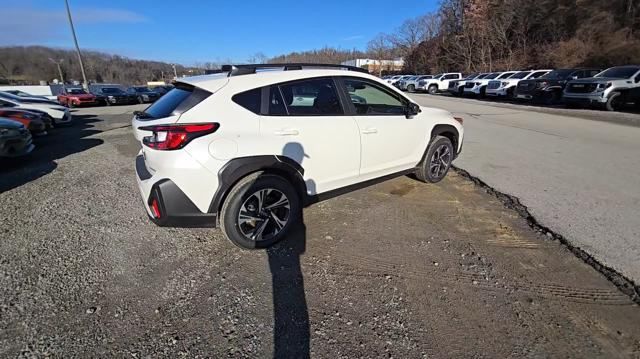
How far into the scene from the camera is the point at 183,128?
106 inches

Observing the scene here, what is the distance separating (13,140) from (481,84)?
26920 mm

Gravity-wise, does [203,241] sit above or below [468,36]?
below

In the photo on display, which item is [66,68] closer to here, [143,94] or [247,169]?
[143,94]

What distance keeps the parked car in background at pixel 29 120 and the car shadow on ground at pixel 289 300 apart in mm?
9726

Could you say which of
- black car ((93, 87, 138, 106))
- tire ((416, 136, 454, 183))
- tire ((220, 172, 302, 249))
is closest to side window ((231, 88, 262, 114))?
tire ((220, 172, 302, 249))

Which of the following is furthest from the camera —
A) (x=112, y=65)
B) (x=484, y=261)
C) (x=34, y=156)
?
(x=112, y=65)

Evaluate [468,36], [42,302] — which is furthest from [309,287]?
[468,36]

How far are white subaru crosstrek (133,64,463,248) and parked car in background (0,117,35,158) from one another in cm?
485

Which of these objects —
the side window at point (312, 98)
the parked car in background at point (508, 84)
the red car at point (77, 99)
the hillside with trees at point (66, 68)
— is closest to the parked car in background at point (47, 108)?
the red car at point (77, 99)

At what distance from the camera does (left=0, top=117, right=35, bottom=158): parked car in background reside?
5.95 m

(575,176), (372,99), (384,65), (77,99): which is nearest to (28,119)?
(372,99)

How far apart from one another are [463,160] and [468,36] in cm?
4618

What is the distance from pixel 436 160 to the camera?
4.92 meters

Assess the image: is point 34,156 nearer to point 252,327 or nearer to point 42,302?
point 42,302
